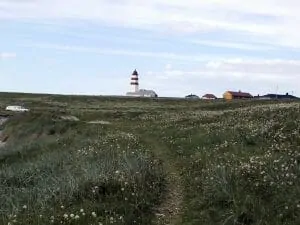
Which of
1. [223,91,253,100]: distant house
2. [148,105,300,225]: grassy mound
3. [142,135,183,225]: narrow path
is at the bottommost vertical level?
[142,135,183,225]: narrow path

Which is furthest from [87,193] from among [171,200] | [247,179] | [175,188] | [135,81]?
[135,81]

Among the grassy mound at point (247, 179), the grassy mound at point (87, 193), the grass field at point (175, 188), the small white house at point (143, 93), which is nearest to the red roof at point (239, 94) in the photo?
the small white house at point (143, 93)

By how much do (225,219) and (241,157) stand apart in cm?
564

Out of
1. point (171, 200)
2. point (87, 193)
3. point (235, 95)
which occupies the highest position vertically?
point (235, 95)

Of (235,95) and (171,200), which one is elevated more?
(235,95)

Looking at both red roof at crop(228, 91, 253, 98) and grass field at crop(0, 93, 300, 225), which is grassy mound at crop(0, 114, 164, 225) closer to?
grass field at crop(0, 93, 300, 225)

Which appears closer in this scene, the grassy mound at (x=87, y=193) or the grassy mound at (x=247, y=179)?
the grassy mound at (x=247, y=179)

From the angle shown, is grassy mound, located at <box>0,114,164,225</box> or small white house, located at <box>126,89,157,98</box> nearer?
grassy mound, located at <box>0,114,164,225</box>

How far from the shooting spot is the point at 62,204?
12805 millimetres

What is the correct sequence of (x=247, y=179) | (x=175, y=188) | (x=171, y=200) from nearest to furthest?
(x=247, y=179) < (x=171, y=200) < (x=175, y=188)

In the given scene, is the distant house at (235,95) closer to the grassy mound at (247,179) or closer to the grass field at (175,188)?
the grassy mound at (247,179)

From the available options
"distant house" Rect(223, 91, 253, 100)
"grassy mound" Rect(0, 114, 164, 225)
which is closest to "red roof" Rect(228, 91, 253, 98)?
"distant house" Rect(223, 91, 253, 100)

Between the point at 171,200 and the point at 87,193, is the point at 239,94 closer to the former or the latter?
the point at 171,200

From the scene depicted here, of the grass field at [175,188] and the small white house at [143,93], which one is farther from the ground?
the small white house at [143,93]
